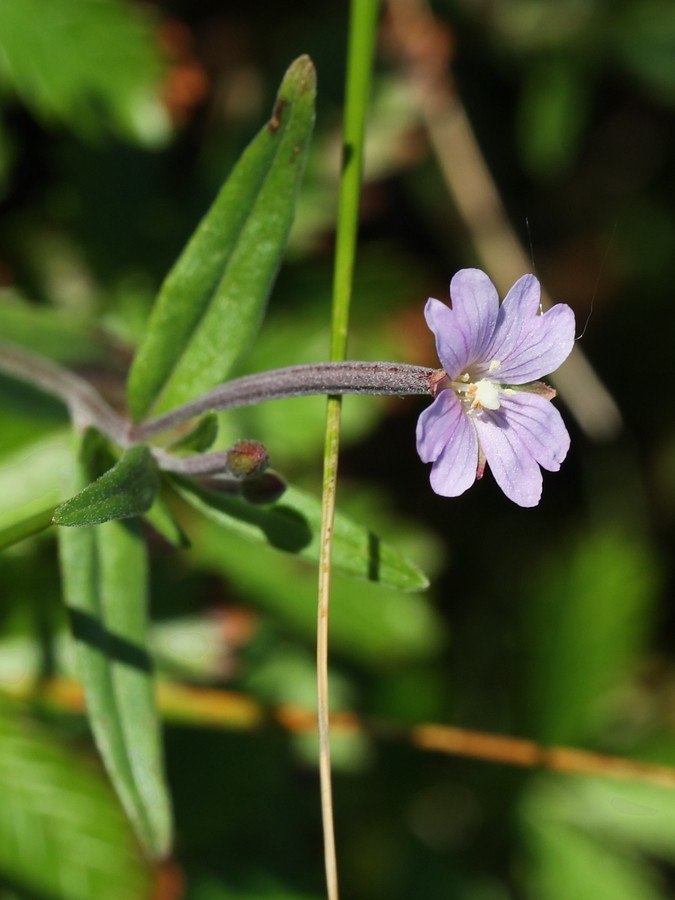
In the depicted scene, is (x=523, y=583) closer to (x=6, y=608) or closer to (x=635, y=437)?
(x=635, y=437)

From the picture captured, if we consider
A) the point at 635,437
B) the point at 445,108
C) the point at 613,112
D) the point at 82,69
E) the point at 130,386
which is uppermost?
the point at 613,112

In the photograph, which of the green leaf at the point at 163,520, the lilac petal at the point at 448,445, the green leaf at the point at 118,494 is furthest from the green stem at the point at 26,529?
the lilac petal at the point at 448,445

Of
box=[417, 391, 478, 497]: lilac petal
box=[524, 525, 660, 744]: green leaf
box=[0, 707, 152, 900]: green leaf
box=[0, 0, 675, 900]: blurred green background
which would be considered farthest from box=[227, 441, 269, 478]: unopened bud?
box=[524, 525, 660, 744]: green leaf

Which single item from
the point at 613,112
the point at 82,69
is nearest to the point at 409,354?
the point at 82,69

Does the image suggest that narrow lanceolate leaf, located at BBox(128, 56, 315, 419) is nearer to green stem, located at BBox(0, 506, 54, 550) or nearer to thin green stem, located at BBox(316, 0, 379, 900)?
thin green stem, located at BBox(316, 0, 379, 900)

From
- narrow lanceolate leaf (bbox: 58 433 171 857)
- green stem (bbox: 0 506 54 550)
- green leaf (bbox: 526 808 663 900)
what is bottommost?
green leaf (bbox: 526 808 663 900)

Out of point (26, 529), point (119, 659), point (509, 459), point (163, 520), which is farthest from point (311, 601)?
point (509, 459)
